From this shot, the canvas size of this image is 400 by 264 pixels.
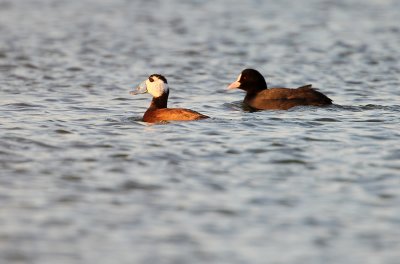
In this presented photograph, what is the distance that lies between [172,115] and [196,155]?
336 cm

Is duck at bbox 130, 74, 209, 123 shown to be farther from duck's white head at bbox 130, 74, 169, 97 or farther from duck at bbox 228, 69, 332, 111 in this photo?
duck at bbox 228, 69, 332, 111

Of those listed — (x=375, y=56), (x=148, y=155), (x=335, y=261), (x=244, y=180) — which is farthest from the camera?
(x=375, y=56)

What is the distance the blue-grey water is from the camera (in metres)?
10.3

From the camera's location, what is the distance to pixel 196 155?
14.9 meters

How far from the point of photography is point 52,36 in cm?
3203

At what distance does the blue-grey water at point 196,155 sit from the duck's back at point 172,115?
368 millimetres

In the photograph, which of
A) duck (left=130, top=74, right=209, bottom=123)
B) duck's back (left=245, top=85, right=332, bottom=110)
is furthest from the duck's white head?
duck's back (left=245, top=85, right=332, bottom=110)

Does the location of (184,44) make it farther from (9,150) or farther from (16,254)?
(16,254)

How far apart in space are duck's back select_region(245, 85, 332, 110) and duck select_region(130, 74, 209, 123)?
92.9 inches

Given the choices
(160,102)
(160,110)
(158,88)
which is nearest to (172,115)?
(160,110)

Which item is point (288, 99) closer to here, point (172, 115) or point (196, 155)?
point (172, 115)

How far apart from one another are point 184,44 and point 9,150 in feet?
54.1

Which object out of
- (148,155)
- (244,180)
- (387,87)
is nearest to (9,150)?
(148,155)

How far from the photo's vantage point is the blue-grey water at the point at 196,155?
33.9ft
